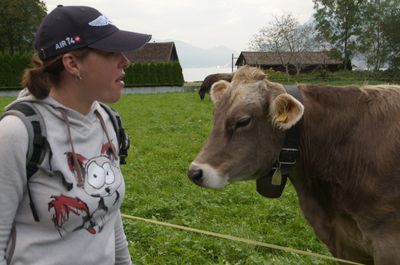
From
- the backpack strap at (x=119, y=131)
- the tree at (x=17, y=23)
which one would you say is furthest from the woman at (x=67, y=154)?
the tree at (x=17, y=23)

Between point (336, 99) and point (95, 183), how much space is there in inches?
71.0

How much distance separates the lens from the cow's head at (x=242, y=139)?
9.87ft

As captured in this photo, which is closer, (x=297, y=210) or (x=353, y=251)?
(x=353, y=251)

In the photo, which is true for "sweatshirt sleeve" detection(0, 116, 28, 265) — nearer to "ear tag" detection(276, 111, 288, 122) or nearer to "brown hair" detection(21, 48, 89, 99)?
"brown hair" detection(21, 48, 89, 99)

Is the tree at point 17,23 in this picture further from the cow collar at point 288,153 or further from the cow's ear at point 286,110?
the cow's ear at point 286,110

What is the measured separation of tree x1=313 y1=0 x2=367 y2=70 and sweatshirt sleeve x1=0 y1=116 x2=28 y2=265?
60.3m

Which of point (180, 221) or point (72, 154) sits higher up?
point (72, 154)

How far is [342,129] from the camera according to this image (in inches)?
120

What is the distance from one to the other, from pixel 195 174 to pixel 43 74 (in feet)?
4.17

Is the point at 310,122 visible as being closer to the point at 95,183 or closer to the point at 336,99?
the point at 336,99

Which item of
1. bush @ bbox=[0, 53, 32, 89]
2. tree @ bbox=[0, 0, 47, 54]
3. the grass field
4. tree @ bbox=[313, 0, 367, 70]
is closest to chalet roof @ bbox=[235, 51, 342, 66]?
tree @ bbox=[313, 0, 367, 70]

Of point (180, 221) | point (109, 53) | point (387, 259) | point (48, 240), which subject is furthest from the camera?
point (180, 221)

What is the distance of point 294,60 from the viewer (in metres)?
65.2

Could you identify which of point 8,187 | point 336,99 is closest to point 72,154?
point 8,187
